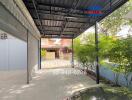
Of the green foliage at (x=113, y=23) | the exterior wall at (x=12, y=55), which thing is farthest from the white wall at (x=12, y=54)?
the green foliage at (x=113, y=23)

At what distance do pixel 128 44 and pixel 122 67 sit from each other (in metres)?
0.75

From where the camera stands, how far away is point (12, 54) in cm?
958

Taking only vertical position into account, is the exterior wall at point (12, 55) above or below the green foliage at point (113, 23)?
below

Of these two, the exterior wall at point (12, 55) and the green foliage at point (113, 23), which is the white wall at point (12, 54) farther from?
the green foliage at point (113, 23)

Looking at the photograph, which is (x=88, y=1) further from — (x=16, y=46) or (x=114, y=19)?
(x=16, y=46)

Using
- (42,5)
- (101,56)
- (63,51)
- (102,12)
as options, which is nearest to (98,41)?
(101,56)

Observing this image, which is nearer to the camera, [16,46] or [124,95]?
[124,95]

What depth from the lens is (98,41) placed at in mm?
5586

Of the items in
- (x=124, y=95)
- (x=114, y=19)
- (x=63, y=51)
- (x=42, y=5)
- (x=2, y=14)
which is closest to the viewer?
(x=124, y=95)

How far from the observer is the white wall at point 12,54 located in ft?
31.0

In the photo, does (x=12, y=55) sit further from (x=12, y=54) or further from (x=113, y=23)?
(x=113, y=23)

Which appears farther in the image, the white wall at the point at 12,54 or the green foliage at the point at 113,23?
the white wall at the point at 12,54

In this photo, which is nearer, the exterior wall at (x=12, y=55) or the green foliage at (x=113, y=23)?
the green foliage at (x=113, y=23)

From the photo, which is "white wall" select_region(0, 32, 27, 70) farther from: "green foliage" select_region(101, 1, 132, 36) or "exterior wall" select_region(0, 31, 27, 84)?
"green foliage" select_region(101, 1, 132, 36)
